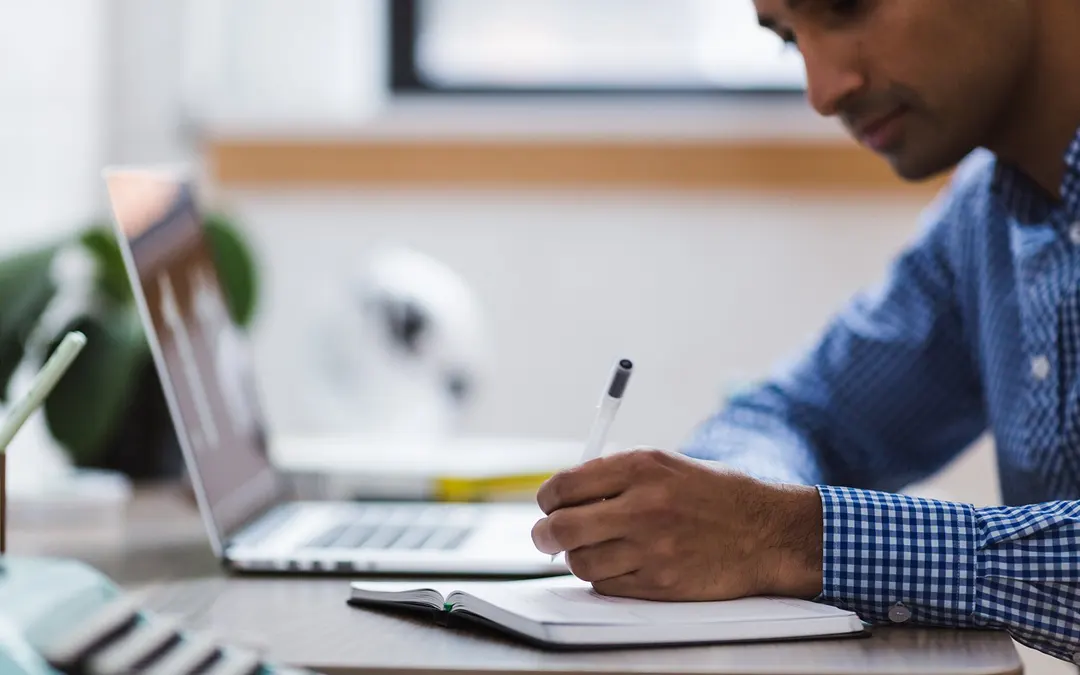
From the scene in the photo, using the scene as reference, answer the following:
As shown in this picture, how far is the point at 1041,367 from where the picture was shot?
1122mm

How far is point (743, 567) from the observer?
77 centimetres

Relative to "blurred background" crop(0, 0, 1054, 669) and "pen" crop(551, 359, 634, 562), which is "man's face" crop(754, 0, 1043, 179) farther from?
"blurred background" crop(0, 0, 1054, 669)

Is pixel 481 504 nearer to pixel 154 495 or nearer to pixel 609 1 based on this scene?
pixel 154 495

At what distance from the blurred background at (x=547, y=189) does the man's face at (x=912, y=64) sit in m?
1.32

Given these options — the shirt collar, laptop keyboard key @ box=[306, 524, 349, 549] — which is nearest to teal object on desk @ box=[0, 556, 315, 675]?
laptop keyboard key @ box=[306, 524, 349, 549]

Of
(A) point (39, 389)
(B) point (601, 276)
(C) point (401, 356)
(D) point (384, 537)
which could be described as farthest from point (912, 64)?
(B) point (601, 276)

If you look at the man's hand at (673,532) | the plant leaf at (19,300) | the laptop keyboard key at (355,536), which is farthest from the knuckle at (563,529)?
the plant leaf at (19,300)

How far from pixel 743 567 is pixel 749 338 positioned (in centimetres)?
178

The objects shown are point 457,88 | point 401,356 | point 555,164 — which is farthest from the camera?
point 457,88

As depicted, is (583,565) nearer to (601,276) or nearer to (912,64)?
(912,64)

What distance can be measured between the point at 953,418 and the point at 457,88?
155 cm

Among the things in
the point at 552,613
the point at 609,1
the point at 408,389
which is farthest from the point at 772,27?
the point at 609,1

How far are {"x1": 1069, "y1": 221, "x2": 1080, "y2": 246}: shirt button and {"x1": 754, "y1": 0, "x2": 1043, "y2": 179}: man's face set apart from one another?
0.13 meters

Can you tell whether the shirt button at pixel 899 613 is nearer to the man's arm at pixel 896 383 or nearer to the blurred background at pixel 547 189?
the man's arm at pixel 896 383
